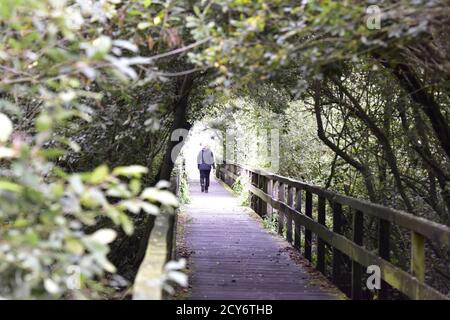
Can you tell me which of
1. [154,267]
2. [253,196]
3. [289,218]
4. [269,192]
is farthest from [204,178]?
[154,267]

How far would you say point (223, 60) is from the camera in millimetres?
3938

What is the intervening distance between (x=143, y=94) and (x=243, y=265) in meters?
2.63

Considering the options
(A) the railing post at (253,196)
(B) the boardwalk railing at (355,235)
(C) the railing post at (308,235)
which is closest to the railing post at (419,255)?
(B) the boardwalk railing at (355,235)

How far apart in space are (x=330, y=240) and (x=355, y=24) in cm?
339

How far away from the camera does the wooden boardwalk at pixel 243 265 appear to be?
6133 millimetres

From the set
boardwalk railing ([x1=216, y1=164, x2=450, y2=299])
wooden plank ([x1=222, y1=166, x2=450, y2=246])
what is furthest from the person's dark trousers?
wooden plank ([x1=222, y1=166, x2=450, y2=246])

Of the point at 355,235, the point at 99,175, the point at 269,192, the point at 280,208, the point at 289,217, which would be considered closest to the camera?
the point at 99,175

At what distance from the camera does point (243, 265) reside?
7.59 meters

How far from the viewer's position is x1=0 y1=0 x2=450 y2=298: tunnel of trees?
2.57 m

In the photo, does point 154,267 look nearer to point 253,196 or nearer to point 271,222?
point 271,222

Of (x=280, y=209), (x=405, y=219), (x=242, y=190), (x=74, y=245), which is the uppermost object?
(x=74, y=245)

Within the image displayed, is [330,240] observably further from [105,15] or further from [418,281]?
[105,15]

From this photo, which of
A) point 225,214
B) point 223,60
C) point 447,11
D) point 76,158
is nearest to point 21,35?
point 223,60
